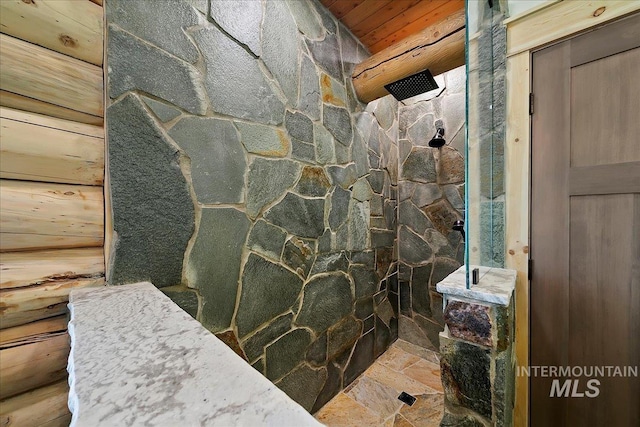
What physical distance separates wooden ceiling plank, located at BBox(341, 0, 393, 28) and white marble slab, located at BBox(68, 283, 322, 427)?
2.24m

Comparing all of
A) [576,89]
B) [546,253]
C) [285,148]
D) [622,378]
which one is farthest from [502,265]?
[285,148]

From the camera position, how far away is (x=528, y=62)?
132 centimetres

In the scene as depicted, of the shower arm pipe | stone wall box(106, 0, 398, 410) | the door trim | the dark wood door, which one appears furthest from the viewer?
the shower arm pipe

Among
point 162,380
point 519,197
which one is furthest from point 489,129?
point 162,380

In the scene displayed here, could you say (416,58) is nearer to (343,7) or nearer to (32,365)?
(343,7)

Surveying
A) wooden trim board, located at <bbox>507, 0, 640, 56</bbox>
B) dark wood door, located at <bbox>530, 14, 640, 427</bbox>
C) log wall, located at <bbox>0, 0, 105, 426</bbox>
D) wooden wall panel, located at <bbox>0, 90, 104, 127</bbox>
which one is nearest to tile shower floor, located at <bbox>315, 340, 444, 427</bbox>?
dark wood door, located at <bbox>530, 14, 640, 427</bbox>

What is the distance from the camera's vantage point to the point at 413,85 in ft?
6.22

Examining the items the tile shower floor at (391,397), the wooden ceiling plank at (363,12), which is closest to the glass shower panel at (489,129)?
the wooden ceiling plank at (363,12)

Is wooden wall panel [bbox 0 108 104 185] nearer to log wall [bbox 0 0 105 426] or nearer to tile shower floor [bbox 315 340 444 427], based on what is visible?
log wall [bbox 0 0 105 426]

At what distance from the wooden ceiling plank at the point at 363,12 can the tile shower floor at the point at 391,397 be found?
2922 mm

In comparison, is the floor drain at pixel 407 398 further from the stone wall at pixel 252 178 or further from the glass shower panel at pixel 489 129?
the glass shower panel at pixel 489 129

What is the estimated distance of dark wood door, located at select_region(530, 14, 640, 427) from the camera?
3.63 feet

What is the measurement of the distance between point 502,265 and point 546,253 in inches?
8.3

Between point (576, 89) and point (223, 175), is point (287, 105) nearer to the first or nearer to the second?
point (223, 175)
